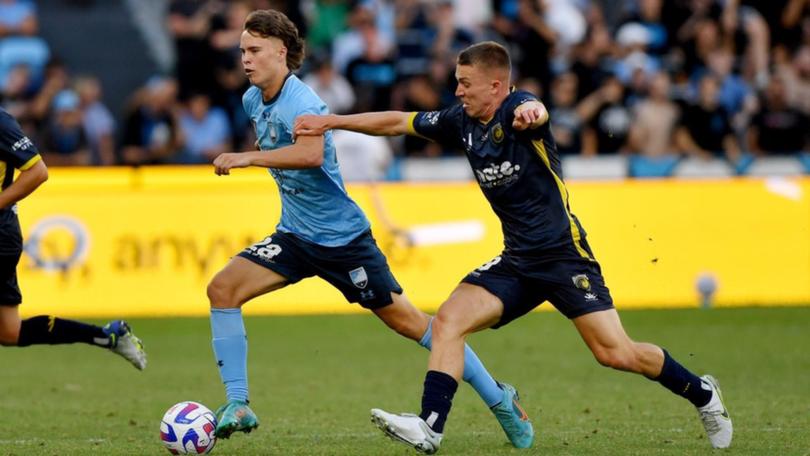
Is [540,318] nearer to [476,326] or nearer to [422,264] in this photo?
[422,264]

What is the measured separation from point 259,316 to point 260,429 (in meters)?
7.18

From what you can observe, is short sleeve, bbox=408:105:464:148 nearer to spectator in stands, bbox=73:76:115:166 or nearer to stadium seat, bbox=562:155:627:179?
stadium seat, bbox=562:155:627:179

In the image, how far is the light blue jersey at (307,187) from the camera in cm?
844

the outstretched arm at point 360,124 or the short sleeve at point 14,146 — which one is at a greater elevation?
the outstretched arm at point 360,124

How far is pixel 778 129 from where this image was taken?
19.5m

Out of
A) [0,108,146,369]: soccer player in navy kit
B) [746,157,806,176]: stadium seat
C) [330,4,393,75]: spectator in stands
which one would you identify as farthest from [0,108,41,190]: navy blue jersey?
[330,4,393,75]: spectator in stands

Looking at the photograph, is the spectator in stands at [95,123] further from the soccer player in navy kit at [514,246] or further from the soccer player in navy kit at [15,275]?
the soccer player in navy kit at [514,246]

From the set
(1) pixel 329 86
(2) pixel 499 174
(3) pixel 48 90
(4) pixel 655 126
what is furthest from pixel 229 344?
(3) pixel 48 90

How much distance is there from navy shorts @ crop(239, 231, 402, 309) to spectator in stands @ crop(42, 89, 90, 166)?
10515 millimetres

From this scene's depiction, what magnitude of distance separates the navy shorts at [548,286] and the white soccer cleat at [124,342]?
313 cm

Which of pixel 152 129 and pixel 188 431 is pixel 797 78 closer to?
pixel 152 129

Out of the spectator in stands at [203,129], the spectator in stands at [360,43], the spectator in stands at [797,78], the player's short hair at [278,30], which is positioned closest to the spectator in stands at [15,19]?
the spectator in stands at [203,129]

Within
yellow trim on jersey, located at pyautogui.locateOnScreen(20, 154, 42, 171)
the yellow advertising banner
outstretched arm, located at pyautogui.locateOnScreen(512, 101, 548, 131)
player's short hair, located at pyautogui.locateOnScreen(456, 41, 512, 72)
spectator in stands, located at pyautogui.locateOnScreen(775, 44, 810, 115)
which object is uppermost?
player's short hair, located at pyautogui.locateOnScreen(456, 41, 512, 72)

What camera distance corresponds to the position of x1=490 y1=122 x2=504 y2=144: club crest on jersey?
786 centimetres
